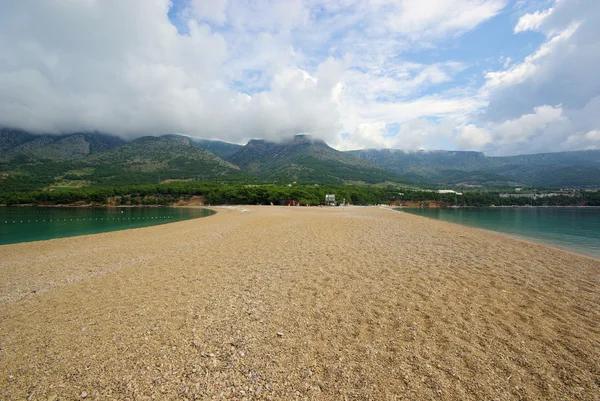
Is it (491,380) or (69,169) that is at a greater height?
(69,169)

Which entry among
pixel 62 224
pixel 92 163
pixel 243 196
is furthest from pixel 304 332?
pixel 92 163

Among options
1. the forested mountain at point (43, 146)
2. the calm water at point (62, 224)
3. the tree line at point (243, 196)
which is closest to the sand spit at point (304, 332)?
the calm water at point (62, 224)

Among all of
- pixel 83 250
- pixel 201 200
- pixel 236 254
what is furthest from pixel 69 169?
pixel 236 254

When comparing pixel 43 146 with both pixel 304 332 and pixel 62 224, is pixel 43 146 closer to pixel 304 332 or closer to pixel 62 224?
pixel 62 224

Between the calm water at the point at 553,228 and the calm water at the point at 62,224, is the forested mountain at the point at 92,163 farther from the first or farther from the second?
the calm water at the point at 553,228

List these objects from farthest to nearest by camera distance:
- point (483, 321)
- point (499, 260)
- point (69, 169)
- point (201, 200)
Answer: point (69, 169)
point (201, 200)
point (499, 260)
point (483, 321)

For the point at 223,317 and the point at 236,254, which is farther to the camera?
the point at 236,254

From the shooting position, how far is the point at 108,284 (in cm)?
913

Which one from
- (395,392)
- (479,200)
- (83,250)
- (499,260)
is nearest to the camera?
(395,392)

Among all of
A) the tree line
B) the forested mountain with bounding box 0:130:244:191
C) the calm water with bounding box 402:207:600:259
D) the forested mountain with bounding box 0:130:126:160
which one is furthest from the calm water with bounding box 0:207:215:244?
the forested mountain with bounding box 0:130:126:160

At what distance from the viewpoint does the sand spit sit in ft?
12.9

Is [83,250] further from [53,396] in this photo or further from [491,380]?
[491,380]

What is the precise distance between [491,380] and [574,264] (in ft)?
41.5

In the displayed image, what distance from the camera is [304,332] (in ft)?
17.6
